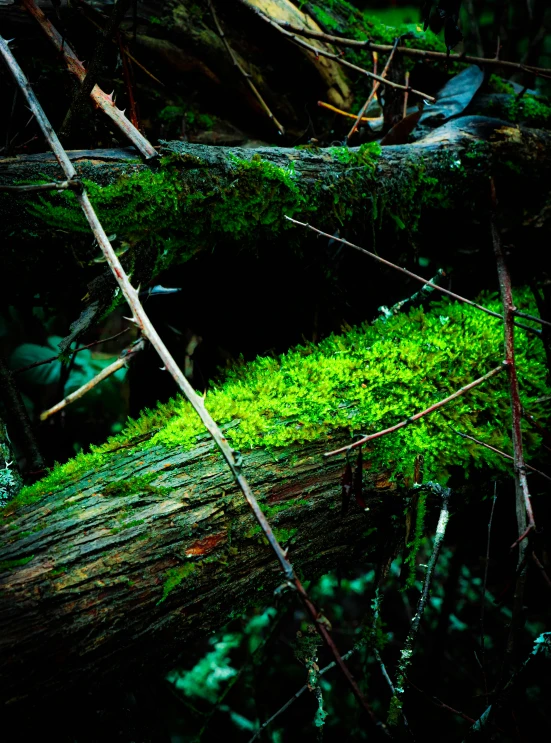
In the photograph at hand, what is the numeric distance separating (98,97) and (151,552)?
2078 mm

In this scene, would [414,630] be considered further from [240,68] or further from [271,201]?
[240,68]

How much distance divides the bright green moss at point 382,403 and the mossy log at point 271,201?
665mm

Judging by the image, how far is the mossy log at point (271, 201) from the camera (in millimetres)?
1822

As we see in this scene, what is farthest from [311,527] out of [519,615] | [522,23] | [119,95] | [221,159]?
[522,23]

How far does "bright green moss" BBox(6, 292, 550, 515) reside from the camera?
178cm

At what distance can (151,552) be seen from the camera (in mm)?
1381

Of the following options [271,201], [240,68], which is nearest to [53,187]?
[271,201]

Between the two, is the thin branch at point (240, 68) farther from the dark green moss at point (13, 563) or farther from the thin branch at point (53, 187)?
the dark green moss at point (13, 563)

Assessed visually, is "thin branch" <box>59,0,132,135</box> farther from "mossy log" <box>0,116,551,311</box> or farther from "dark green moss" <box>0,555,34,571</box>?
"dark green moss" <box>0,555,34,571</box>

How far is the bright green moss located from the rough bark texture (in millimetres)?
102

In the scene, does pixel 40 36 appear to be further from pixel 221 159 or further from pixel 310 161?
pixel 310 161

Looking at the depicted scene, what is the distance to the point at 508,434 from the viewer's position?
6.14 feet

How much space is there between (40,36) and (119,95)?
486 mm

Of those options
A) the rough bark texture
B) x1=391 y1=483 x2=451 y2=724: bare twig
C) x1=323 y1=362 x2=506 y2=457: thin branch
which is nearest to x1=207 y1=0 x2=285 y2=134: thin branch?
x1=323 y1=362 x2=506 y2=457: thin branch
